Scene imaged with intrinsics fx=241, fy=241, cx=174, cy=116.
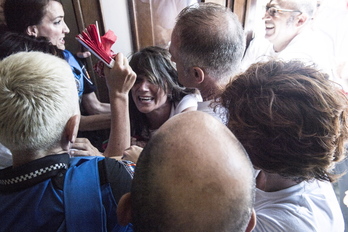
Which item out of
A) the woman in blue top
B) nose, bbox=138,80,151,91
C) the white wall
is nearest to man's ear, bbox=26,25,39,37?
the woman in blue top

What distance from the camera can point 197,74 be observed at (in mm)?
1232

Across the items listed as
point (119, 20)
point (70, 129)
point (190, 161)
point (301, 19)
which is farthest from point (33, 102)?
point (301, 19)

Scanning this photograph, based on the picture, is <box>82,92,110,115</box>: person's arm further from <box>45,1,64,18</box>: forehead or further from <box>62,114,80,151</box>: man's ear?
<box>62,114,80,151</box>: man's ear

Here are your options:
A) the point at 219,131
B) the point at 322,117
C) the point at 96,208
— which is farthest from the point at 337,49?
the point at 96,208

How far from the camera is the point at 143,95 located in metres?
1.61

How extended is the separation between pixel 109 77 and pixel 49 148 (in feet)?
1.86

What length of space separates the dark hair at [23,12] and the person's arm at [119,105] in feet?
2.55

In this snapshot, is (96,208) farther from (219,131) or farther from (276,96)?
(276,96)

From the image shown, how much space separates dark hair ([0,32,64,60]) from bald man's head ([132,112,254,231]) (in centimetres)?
113

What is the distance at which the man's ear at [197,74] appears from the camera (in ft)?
3.97

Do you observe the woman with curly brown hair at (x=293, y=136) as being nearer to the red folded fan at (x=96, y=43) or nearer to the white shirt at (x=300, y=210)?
the white shirt at (x=300, y=210)

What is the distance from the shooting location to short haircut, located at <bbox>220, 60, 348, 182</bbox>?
653mm

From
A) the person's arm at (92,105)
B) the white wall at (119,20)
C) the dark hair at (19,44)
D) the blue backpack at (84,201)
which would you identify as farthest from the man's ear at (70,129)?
the white wall at (119,20)

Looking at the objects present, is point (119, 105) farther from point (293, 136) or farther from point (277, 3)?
point (277, 3)
